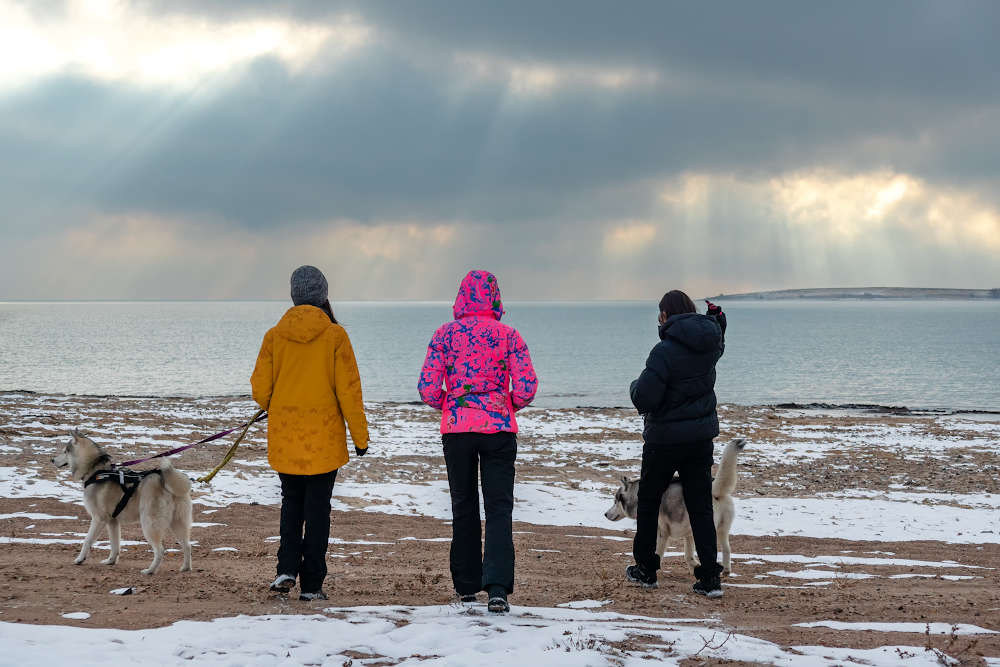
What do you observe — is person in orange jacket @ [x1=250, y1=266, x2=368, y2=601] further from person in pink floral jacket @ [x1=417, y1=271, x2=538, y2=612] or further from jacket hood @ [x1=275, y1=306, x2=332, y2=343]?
person in pink floral jacket @ [x1=417, y1=271, x2=538, y2=612]

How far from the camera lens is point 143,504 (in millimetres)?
6473

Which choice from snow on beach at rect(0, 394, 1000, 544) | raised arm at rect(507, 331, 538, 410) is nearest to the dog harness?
raised arm at rect(507, 331, 538, 410)

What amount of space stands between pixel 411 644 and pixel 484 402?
1592 mm

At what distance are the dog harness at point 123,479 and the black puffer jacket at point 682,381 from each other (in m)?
4.58

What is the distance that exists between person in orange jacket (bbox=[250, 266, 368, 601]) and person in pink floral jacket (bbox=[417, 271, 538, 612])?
64 centimetres

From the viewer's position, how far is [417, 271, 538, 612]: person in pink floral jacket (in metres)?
4.88

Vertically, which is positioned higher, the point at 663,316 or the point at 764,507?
the point at 663,316

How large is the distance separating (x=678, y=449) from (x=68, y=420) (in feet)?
61.5

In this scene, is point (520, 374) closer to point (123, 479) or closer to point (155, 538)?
point (155, 538)

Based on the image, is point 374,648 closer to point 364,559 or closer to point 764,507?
point 364,559

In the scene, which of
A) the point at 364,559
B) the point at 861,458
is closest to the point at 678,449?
the point at 364,559

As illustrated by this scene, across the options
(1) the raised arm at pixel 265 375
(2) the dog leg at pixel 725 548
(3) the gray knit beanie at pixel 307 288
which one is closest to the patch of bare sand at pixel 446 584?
(2) the dog leg at pixel 725 548

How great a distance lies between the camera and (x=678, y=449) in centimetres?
566

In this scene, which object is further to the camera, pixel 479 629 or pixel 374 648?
pixel 479 629
